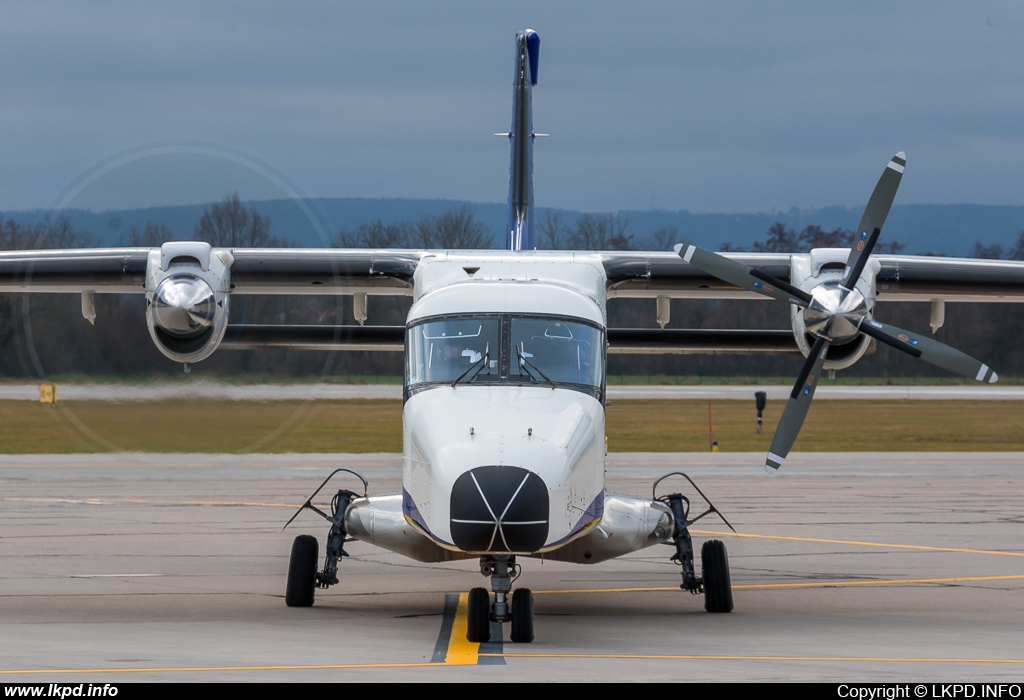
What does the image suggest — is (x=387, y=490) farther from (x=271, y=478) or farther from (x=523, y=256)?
(x=523, y=256)

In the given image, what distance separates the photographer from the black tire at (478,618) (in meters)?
9.03

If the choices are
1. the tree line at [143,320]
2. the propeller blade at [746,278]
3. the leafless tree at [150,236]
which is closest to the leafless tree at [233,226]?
the tree line at [143,320]

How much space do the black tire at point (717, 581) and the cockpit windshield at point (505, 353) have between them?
6.44 feet

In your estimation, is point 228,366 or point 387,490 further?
point 387,490

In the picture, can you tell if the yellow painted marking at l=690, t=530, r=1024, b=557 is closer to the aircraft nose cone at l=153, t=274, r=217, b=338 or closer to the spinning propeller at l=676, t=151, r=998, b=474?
the spinning propeller at l=676, t=151, r=998, b=474

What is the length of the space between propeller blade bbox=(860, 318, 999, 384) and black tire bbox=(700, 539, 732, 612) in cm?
272

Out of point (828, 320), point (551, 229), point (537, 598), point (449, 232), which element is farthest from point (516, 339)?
point (551, 229)

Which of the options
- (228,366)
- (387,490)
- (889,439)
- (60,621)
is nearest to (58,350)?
(228,366)

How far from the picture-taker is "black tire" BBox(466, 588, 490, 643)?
9031 millimetres

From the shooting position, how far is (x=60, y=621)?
33.5 ft

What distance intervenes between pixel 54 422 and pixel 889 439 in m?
28.3

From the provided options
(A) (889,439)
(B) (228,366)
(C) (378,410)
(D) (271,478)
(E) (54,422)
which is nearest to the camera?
(B) (228,366)

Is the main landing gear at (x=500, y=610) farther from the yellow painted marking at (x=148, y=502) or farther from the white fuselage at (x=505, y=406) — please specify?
the yellow painted marking at (x=148, y=502)

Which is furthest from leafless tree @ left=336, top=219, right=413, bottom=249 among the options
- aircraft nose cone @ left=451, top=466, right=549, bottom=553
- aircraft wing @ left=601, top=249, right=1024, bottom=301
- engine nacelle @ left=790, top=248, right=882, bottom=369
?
aircraft nose cone @ left=451, top=466, right=549, bottom=553
